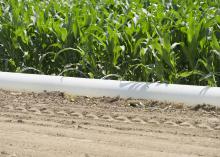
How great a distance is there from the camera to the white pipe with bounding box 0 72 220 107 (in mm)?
6559

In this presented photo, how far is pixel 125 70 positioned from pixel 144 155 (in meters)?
2.79

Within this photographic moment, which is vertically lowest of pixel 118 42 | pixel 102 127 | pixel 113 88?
pixel 102 127

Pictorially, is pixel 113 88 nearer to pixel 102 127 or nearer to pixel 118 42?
pixel 118 42

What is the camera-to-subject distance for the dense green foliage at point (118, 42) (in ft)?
23.6

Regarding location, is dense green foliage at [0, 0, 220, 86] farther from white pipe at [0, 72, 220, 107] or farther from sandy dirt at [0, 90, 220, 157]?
sandy dirt at [0, 90, 220, 157]

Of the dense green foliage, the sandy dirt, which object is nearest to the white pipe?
the sandy dirt

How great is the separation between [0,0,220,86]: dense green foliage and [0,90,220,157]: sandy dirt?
25.5 inches

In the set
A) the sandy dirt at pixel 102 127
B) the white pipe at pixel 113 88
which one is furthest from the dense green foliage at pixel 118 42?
the sandy dirt at pixel 102 127

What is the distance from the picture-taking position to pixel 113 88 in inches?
273

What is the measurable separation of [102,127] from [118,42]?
1950mm

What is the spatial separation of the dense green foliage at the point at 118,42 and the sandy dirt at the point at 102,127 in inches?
25.5

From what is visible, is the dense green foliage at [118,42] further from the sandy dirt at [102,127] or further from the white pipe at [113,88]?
the sandy dirt at [102,127]

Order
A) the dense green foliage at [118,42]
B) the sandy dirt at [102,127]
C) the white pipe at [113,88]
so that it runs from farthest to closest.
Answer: the dense green foliage at [118,42]
the white pipe at [113,88]
the sandy dirt at [102,127]

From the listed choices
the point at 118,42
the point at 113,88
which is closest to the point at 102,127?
the point at 113,88
